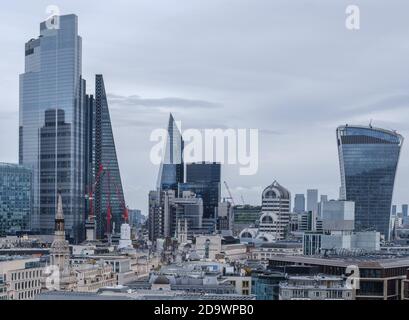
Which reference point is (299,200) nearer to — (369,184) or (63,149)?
(63,149)

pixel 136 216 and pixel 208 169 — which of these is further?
pixel 136 216

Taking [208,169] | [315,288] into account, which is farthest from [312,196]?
[315,288]

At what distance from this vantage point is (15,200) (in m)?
13.8

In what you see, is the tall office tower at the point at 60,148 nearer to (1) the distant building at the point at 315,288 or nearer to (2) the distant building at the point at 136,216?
(2) the distant building at the point at 136,216

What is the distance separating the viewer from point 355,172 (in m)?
14.6

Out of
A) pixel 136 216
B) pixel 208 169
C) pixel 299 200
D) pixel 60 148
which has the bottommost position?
pixel 136 216

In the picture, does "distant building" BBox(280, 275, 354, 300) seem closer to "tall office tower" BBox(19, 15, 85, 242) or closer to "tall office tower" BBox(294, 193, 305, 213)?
"tall office tower" BBox(294, 193, 305, 213)

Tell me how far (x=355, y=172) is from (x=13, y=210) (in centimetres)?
684

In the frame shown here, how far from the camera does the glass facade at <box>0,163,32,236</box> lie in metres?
12.6

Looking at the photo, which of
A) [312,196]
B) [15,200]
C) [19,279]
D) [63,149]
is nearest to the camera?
[312,196]

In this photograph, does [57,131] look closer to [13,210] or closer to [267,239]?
[13,210]

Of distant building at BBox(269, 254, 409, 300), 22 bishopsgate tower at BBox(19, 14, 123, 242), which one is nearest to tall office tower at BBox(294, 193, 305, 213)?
distant building at BBox(269, 254, 409, 300)

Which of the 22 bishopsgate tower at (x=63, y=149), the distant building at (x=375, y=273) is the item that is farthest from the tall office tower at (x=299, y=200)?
the 22 bishopsgate tower at (x=63, y=149)
